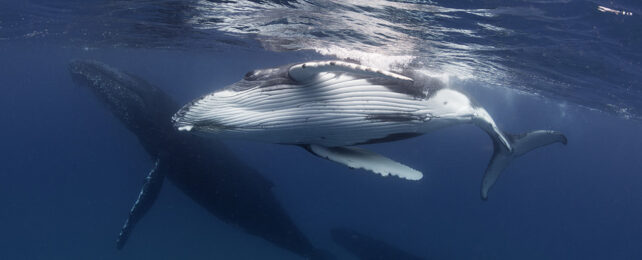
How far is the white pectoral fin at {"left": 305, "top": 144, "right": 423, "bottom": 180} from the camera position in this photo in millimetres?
3836

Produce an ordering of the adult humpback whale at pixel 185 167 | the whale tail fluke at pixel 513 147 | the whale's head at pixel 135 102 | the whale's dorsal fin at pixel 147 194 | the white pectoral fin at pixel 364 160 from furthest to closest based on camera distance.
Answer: the whale's head at pixel 135 102 < the adult humpback whale at pixel 185 167 < the whale's dorsal fin at pixel 147 194 < the whale tail fluke at pixel 513 147 < the white pectoral fin at pixel 364 160

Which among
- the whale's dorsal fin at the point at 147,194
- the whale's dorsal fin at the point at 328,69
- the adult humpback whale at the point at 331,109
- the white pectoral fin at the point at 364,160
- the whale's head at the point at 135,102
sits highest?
the whale's dorsal fin at the point at 328,69

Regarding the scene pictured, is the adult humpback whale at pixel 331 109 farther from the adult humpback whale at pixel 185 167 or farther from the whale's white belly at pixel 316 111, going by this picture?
the adult humpback whale at pixel 185 167

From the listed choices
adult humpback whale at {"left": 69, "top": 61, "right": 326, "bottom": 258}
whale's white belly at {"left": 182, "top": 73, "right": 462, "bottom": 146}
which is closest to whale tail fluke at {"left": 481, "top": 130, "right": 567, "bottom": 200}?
whale's white belly at {"left": 182, "top": 73, "right": 462, "bottom": 146}

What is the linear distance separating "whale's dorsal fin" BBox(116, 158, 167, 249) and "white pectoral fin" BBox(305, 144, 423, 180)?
10.4 meters

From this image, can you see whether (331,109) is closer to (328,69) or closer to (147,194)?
(328,69)

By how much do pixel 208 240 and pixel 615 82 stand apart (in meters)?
24.2

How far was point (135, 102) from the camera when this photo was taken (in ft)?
42.9

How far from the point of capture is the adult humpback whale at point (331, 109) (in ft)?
10.4

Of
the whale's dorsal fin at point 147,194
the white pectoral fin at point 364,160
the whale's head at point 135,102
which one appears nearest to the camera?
the white pectoral fin at point 364,160

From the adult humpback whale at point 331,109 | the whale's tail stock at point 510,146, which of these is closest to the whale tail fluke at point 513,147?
the whale's tail stock at point 510,146

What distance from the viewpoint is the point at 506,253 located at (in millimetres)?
30344

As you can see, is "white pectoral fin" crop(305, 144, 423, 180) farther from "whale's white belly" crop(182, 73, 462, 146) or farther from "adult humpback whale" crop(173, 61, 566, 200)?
"whale's white belly" crop(182, 73, 462, 146)

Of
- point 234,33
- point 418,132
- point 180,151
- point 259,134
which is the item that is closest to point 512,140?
point 418,132
